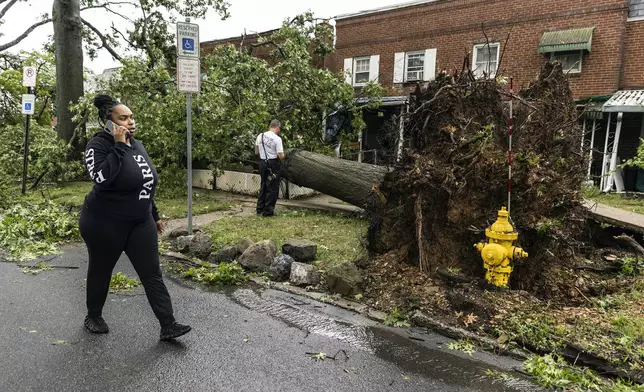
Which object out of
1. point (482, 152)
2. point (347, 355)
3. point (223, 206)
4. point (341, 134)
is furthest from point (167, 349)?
point (341, 134)

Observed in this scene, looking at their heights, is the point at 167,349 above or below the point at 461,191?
below

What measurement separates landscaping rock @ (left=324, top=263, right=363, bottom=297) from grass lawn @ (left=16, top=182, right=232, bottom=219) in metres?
4.75

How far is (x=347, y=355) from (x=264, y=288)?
1772mm

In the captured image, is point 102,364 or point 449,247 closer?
point 102,364

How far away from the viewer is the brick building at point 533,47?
13125 mm

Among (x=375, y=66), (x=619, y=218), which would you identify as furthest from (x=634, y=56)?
(x=619, y=218)

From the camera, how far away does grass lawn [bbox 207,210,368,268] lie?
20.3ft

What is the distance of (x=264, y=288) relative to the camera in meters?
5.05

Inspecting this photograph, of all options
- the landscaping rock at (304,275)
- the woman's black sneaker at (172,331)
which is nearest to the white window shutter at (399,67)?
the landscaping rock at (304,275)

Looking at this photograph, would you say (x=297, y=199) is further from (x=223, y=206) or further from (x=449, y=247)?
(x=449, y=247)

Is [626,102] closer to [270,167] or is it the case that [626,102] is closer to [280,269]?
[270,167]

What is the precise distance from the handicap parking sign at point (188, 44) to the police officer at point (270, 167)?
94.7 inches

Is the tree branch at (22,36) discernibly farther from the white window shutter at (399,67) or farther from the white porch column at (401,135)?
the white porch column at (401,135)

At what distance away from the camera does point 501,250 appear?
13.6ft
